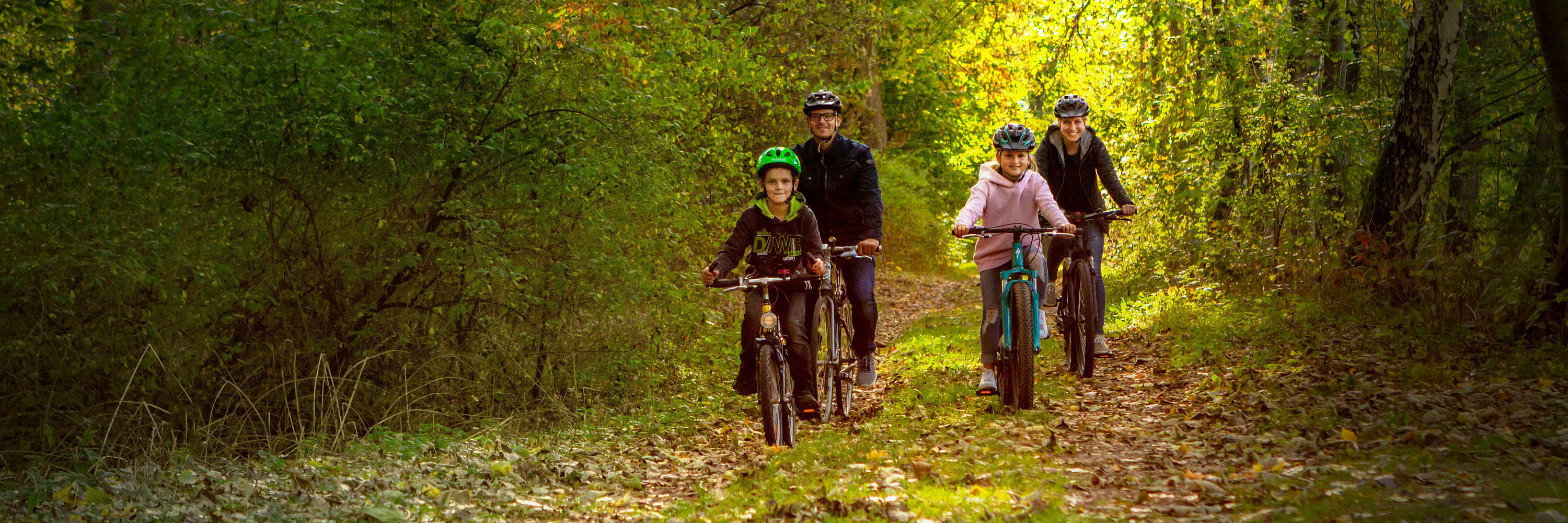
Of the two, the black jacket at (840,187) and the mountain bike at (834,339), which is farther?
the black jacket at (840,187)

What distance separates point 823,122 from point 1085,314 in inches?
93.1

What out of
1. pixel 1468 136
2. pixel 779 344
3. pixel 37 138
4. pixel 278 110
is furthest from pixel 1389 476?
pixel 37 138

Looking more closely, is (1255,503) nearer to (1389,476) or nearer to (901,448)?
(1389,476)

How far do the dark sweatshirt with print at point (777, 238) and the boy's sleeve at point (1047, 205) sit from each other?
1.72 meters

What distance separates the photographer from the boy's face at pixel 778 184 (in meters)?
7.06

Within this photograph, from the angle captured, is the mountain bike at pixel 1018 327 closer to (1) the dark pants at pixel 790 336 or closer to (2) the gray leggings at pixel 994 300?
(2) the gray leggings at pixel 994 300

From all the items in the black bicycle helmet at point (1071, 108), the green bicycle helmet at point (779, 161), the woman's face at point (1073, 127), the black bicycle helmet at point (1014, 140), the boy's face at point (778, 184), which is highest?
the black bicycle helmet at point (1071, 108)

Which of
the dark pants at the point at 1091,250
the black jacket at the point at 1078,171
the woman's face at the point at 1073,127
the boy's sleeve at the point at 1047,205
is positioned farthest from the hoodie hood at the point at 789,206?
the woman's face at the point at 1073,127

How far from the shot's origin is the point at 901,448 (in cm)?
679

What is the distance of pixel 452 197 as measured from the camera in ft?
26.9

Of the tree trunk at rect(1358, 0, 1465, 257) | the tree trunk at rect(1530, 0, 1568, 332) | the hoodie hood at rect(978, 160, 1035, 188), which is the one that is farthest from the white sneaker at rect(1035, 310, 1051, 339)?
the tree trunk at rect(1530, 0, 1568, 332)

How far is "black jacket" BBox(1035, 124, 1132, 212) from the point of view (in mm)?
9523

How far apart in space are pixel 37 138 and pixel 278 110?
130cm

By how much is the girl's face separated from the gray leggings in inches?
21.2
